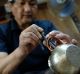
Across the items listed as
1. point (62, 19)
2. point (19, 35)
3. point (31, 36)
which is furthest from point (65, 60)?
point (62, 19)

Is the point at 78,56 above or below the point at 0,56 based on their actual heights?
above

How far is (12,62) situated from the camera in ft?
3.80

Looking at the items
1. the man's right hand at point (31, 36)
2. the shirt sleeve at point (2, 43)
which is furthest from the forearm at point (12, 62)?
the shirt sleeve at point (2, 43)

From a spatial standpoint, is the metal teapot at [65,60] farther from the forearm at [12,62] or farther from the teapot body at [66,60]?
the forearm at [12,62]

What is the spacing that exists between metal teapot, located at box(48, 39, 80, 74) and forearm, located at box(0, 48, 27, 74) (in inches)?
11.4

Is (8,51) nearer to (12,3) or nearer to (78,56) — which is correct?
(12,3)

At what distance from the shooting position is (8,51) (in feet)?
4.57

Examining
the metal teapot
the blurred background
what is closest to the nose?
the metal teapot

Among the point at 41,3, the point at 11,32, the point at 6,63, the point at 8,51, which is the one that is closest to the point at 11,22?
the point at 11,32

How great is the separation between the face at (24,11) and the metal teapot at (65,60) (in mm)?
558

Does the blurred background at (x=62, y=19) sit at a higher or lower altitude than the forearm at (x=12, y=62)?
lower

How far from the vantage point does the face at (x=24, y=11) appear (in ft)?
4.64

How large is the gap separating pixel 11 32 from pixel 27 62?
7.4 inches

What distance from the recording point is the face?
1.42 metres
